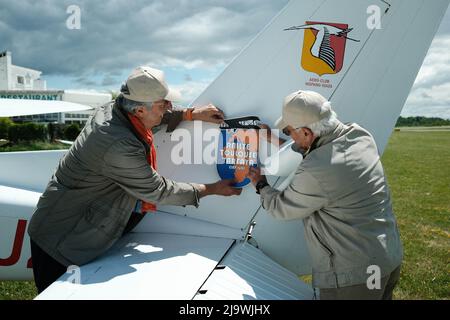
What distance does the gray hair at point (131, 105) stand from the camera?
2.09 m

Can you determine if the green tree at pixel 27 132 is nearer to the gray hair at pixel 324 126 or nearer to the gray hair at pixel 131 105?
the gray hair at pixel 131 105

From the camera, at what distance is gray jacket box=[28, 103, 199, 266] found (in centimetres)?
206

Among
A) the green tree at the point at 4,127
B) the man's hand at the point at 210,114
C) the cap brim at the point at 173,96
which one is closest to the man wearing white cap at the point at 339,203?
the man's hand at the point at 210,114

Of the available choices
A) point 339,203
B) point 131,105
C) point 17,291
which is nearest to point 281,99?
point 339,203

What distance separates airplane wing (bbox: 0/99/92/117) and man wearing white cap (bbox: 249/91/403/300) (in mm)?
1575

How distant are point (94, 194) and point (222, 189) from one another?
768 mm

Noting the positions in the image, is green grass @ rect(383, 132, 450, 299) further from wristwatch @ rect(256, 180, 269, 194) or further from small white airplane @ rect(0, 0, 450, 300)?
wristwatch @ rect(256, 180, 269, 194)

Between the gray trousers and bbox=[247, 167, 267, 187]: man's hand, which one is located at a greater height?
bbox=[247, 167, 267, 187]: man's hand

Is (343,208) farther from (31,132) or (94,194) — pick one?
(31,132)

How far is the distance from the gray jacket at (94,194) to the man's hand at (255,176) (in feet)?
1.21

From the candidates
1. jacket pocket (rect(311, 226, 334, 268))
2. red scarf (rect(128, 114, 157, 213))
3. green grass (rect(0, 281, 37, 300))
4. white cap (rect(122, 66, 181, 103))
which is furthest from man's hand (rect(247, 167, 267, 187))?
green grass (rect(0, 281, 37, 300))

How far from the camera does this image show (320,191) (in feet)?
6.30

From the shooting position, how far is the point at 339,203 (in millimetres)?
1935
